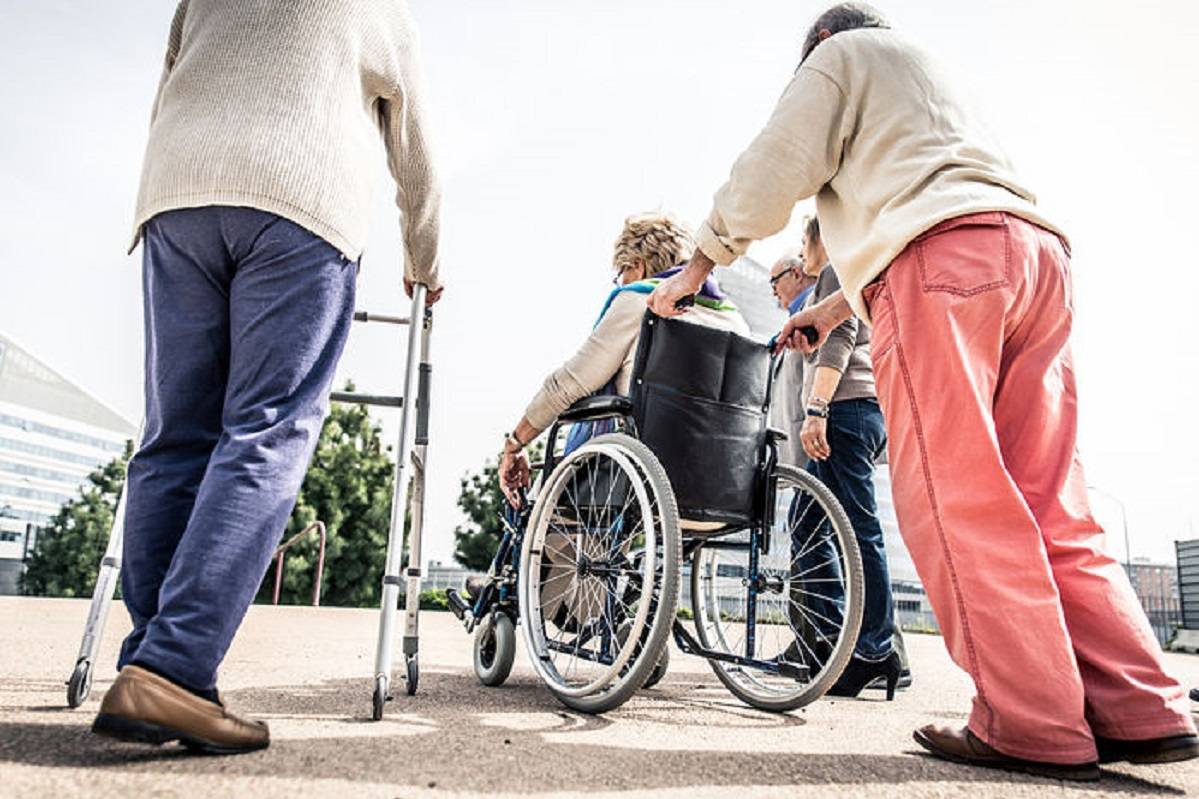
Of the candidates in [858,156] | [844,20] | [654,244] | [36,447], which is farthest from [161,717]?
[36,447]

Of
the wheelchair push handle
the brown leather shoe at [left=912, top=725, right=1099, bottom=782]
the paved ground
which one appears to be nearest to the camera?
the paved ground

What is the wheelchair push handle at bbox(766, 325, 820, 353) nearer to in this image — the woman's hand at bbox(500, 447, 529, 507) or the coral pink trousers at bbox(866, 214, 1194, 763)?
the coral pink trousers at bbox(866, 214, 1194, 763)

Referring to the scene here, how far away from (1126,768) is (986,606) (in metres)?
0.63

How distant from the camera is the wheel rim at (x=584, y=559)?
284 centimetres

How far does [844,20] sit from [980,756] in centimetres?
216

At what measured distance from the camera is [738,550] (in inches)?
139

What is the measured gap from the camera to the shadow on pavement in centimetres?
166

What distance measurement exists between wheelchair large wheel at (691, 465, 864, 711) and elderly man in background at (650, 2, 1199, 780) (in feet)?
2.47

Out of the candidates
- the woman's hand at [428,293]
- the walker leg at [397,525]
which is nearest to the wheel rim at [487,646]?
the walker leg at [397,525]

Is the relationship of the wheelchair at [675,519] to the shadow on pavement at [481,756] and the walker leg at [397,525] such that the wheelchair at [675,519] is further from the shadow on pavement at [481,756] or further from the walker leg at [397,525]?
the walker leg at [397,525]

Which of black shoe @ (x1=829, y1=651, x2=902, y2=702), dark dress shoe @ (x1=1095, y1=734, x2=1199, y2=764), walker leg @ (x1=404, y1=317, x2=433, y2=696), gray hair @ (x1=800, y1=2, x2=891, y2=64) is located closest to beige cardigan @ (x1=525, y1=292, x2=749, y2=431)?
walker leg @ (x1=404, y1=317, x2=433, y2=696)

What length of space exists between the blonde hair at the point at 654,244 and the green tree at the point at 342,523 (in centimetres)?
2237

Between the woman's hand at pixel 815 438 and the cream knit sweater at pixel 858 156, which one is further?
the woman's hand at pixel 815 438

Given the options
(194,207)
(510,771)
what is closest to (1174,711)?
(510,771)
